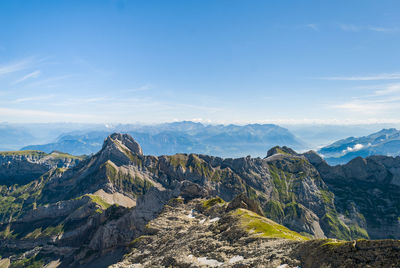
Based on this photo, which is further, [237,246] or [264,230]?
[264,230]

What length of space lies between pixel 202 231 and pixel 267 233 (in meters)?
27.8

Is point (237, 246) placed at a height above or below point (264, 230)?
below

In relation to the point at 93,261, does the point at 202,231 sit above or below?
above

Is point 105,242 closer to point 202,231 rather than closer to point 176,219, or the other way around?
point 176,219

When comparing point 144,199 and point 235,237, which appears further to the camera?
point 144,199

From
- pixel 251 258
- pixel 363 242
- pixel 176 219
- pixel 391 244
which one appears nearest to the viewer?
pixel 391 244

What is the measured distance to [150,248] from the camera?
99.5 m

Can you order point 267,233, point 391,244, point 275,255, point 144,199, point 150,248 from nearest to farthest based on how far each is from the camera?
point 391,244, point 275,255, point 267,233, point 150,248, point 144,199

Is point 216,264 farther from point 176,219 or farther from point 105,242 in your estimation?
point 105,242

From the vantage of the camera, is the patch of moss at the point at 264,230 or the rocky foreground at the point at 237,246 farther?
the patch of moss at the point at 264,230

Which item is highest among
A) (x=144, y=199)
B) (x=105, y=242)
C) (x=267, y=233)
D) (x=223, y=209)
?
(x=267, y=233)

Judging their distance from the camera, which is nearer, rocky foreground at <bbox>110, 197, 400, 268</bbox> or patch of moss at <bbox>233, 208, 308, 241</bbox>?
rocky foreground at <bbox>110, 197, 400, 268</bbox>

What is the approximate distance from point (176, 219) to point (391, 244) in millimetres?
96622

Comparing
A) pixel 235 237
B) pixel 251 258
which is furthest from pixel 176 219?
pixel 251 258
